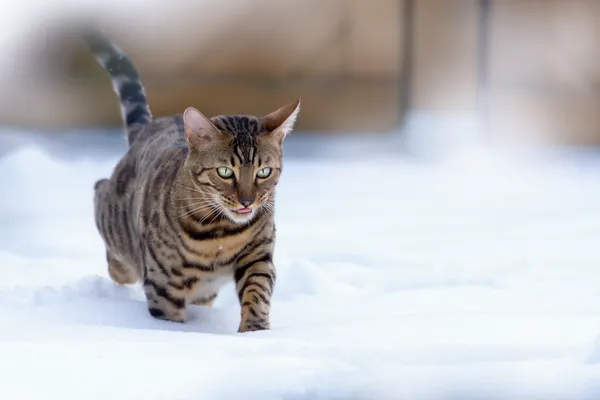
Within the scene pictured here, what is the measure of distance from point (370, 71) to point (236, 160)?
15.2ft

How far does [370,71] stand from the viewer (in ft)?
21.9

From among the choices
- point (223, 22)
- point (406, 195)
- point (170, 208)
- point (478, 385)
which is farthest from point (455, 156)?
point (478, 385)

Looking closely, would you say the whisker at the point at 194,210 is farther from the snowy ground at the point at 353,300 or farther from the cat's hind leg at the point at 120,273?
the cat's hind leg at the point at 120,273

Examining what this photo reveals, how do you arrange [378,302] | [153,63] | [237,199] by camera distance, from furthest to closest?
[153,63]
[378,302]
[237,199]

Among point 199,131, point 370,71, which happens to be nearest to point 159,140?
point 199,131

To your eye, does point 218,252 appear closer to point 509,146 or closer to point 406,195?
point 406,195

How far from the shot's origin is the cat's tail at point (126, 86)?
2891 millimetres

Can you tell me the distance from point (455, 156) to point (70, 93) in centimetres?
291

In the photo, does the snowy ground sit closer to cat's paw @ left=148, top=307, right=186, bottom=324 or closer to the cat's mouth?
cat's paw @ left=148, top=307, right=186, bottom=324

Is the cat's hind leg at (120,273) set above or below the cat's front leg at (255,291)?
above

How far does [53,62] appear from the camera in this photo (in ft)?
22.7

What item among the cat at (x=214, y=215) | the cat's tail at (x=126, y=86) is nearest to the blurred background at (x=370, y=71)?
the cat's tail at (x=126, y=86)

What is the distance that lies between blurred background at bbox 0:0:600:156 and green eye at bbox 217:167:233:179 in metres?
4.32

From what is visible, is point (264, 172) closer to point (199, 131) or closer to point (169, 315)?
point (199, 131)
